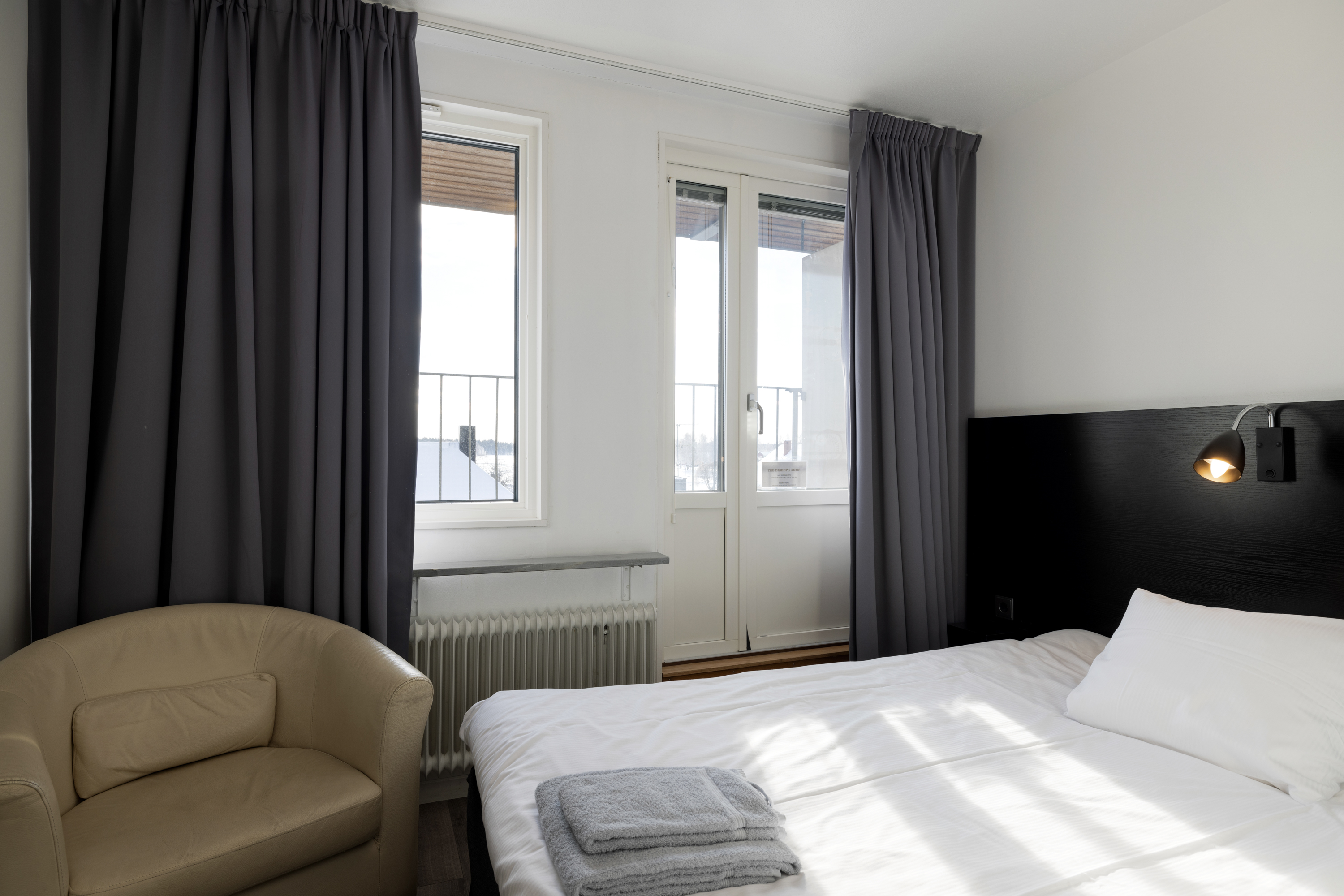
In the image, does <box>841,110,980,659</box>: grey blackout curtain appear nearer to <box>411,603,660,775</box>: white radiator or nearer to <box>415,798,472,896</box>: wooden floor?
<box>411,603,660,775</box>: white radiator

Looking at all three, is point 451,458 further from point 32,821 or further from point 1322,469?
point 1322,469

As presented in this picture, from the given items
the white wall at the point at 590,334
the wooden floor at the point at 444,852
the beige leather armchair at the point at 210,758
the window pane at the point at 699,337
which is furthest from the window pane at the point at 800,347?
the beige leather armchair at the point at 210,758

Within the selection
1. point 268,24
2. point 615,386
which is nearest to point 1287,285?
point 615,386

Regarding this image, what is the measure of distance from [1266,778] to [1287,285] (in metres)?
1.41

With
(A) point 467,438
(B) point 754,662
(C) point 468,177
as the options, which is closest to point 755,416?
(B) point 754,662

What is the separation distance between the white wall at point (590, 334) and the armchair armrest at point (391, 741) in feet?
2.48

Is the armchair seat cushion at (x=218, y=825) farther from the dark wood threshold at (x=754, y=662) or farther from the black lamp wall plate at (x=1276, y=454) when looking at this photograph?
the black lamp wall plate at (x=1276, y=454)

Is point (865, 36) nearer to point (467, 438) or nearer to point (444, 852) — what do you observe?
point (467, 438)

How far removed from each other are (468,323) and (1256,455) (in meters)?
2.53

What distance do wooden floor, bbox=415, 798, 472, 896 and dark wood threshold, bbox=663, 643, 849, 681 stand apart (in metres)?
0.88

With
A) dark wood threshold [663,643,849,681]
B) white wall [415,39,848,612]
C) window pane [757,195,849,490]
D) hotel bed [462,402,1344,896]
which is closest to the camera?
hotel bed [462,402,1344,896]

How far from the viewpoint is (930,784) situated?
148 centimetres

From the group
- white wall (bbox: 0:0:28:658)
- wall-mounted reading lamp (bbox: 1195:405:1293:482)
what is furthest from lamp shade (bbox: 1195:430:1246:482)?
white wall (bbox: 0:0:28:658)

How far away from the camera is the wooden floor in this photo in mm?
1927
